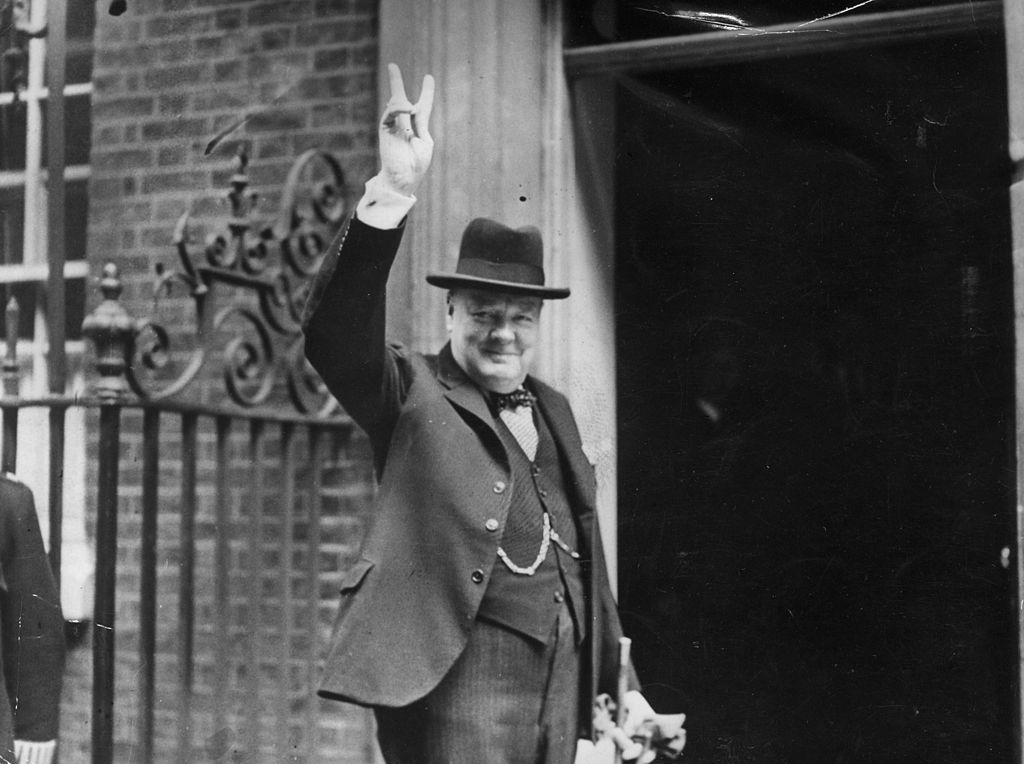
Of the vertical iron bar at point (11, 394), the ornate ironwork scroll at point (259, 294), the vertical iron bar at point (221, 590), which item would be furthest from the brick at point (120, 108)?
the vertical iron bar at point (221, 590)

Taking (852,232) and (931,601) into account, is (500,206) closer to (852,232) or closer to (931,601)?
(852,232)

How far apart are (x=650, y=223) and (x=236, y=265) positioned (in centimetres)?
142

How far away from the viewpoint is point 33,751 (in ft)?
11.4

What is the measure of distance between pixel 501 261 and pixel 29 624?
186cm

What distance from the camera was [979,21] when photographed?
2951 millimetres

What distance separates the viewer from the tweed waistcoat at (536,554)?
2.89 m

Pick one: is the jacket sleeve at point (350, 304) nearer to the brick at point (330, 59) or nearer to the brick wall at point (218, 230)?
the brick wall at point (218, 230)

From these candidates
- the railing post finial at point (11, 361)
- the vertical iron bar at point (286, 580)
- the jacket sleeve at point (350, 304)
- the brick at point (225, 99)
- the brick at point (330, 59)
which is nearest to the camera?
the jacket sleeve at point (350, 304)

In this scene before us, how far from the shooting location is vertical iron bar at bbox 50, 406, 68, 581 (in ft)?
11.7

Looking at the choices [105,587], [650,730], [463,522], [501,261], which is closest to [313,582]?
[105,587]

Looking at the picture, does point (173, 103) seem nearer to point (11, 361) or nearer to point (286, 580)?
point (11, 361)

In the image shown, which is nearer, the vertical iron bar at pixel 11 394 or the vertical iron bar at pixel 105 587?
the vertical iron bar at pixel 105 587

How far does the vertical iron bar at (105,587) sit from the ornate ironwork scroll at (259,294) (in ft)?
1.43

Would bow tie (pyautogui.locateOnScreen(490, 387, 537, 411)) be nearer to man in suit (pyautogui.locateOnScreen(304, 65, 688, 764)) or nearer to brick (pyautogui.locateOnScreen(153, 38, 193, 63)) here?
man in suit (pyautogui.locateOnScreen(304, 65, 688, 764))
